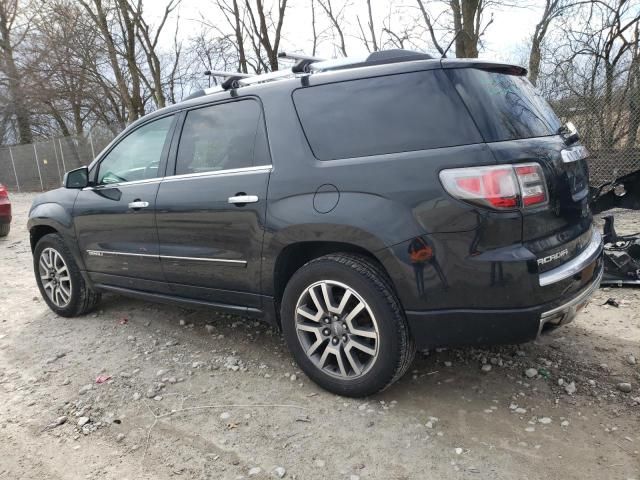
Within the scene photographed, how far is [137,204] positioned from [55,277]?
156cm

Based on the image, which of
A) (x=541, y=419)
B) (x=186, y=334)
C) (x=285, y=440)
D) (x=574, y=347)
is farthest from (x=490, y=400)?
(x=186, y=334)

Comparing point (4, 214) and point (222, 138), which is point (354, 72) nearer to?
point (222, 138)

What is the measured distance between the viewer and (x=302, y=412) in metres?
2.87

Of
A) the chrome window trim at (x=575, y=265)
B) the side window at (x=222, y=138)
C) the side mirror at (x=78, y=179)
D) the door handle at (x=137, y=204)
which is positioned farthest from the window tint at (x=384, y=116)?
the side mirror at (x=78, y=179)

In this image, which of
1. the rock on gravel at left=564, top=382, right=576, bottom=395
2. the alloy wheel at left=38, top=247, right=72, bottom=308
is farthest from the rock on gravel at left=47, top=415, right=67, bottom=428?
the rock on gravel at left=564, top=382, right=576, bottom=395

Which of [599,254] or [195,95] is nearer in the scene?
[599,254]

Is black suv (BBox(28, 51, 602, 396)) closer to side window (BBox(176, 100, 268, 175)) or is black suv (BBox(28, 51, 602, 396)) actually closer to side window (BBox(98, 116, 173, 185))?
side window (BBox(176, 100, 268, 175))

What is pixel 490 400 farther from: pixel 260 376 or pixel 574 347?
pixel 260 376

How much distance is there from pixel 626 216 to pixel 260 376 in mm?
6036

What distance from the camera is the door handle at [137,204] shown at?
148 inches

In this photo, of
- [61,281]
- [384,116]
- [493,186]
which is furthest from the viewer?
[61,281]

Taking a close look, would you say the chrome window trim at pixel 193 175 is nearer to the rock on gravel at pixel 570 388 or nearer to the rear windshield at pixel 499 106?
the rear windshield at pixel 499 106

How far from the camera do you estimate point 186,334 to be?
410 cm

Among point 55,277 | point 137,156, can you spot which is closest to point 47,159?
point 55,277
